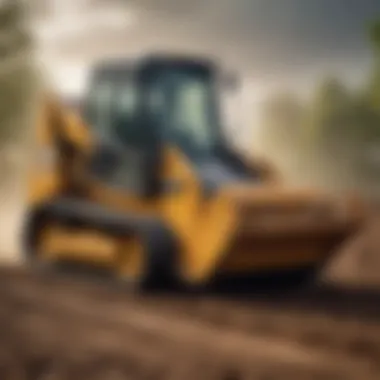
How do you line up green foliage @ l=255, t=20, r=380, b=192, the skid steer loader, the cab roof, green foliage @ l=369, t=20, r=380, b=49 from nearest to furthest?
the skid steer loader
the cab roof
green foliage @ l=369, t=20, r=380, b=49
green foliage @ l=255, t=20, r=380, b=192

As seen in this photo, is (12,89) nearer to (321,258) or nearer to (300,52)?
(300,52)

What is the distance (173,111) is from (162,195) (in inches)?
15.3

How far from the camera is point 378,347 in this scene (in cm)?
397

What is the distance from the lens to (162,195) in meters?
5.09

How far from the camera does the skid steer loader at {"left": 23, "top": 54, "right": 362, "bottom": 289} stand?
15.9ft

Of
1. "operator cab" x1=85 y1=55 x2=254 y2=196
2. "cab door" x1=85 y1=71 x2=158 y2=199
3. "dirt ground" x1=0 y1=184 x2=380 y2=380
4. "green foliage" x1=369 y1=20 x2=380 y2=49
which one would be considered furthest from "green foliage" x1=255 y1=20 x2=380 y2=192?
"dirt ground" x1=0 y1=184 x2=380 y2=380

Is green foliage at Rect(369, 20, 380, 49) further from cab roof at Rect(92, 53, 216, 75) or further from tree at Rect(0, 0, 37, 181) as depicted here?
tree at Rect(0, 0, 37, 181)

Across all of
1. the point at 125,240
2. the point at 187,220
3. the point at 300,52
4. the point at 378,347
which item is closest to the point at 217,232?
the point at 187,220

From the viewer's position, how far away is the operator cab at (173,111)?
5.11 meters

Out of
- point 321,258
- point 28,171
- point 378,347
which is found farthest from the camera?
point 28,171

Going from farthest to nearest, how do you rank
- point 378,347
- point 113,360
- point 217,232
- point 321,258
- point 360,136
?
1. point 360,136
2. point 321,258
3. point 217,232
4. point 378,347
5. point 113,360

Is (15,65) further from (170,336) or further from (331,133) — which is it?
(170,336)

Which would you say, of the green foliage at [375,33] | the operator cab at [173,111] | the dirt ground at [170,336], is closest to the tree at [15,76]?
the operator cab at [173,111]

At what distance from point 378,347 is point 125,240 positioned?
1.56 meters
